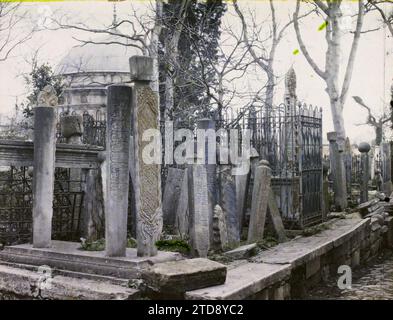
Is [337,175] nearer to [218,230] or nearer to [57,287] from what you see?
[218,230]

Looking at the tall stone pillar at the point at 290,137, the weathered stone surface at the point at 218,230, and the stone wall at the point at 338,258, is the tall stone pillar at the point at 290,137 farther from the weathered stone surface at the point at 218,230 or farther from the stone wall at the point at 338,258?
the weathered stone surface at the point at 218,230

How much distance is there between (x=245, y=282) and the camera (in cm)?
480

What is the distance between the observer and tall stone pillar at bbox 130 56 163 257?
532cm

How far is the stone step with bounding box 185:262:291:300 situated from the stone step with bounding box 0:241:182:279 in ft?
2.61

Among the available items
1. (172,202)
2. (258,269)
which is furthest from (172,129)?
(258,269)

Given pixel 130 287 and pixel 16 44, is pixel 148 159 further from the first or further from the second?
pixel 16 44

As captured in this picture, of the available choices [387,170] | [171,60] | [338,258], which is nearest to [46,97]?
[338,258]

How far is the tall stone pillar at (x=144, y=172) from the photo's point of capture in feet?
17.5

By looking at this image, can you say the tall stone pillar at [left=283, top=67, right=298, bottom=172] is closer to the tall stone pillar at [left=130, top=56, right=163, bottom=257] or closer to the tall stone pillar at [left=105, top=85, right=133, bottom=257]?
the tall stone pillar at [left=130, top=56, right=163, bottom=257]

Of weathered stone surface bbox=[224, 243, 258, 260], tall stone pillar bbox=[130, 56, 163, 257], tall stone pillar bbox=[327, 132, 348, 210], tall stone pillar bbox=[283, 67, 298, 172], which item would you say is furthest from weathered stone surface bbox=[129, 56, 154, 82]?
tall stone pillar bbox=[327, 132, 348, 210]

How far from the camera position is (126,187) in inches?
209

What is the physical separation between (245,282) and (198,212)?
1809 millimetres

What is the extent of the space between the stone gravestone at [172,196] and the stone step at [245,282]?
9.75ft
